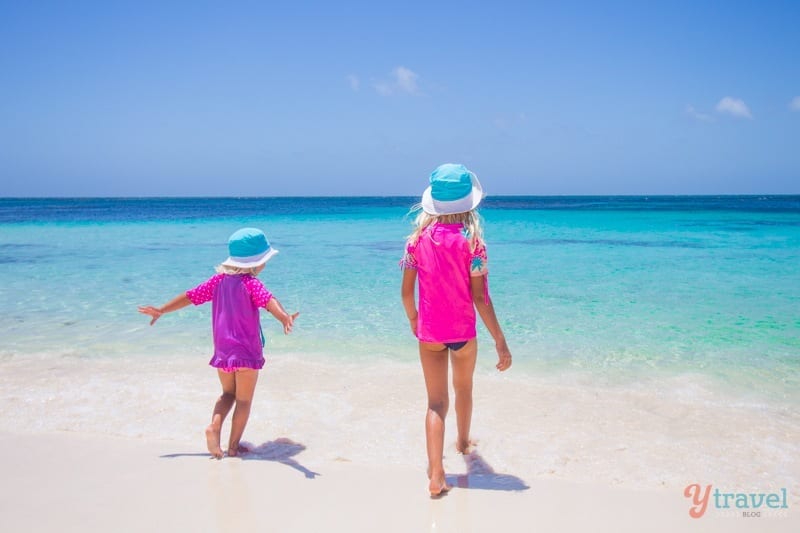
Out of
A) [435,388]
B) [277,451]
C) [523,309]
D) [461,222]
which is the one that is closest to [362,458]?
[277,451]

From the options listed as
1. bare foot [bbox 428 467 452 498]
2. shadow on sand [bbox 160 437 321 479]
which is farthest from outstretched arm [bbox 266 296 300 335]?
bare foot [bbox 428 467 452 498]

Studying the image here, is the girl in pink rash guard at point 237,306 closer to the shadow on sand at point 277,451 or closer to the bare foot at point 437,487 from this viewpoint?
the shadow on sand at point 277,451

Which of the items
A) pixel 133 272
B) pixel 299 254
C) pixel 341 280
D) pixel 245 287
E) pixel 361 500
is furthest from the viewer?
pixel 299 254

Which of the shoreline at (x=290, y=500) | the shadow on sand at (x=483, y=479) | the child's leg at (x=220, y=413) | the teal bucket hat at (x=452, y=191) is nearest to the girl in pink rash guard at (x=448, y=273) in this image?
the teal bucket hat at (x=452, y=191)

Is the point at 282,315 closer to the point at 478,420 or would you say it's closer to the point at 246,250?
the point at 246,250

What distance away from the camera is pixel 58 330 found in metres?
6.84

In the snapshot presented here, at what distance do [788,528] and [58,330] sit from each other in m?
7.23

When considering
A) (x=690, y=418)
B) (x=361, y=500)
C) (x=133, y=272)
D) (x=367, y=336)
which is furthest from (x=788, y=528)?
(x=133, y=272)

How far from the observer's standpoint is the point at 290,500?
111 inches

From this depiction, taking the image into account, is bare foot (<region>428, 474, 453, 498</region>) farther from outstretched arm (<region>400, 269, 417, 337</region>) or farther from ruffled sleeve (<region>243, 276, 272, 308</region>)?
ruffled sleeve (<region>243, 276, 272, 308</region>)

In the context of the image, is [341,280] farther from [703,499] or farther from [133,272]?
[703,499]

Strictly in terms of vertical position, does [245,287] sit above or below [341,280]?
above

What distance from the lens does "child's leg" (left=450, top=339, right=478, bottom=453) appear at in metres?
3.15

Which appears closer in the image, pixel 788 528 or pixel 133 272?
pixel 788 528
